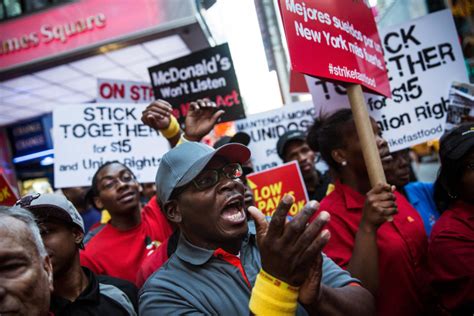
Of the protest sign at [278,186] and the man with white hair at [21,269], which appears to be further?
the protest sign at [278,186]

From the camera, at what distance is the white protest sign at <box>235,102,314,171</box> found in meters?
4.57

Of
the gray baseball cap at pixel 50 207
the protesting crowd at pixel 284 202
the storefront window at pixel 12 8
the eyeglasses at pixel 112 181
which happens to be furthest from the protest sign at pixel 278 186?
the storefront window at pixel 12 8

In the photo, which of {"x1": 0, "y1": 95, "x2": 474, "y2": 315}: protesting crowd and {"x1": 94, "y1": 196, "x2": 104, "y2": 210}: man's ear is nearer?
{"x1": 0, "y1": 95, "x2": 474, "y2": 315}: protesting crowd

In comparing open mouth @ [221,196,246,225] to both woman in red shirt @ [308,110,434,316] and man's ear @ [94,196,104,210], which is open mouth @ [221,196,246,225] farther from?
man's ear @ [94,196,104,210]

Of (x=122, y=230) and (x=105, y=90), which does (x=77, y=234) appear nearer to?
(x=122, y=230)

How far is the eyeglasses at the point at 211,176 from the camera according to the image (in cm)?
177

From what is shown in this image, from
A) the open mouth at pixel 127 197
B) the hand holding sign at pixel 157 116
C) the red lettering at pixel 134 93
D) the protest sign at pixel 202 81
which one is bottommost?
the open mouth at pixel 127 197

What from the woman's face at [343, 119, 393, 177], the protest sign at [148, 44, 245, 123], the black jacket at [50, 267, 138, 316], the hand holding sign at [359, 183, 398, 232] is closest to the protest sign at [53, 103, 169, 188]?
the protest sign at [148, 44, 245, 123]

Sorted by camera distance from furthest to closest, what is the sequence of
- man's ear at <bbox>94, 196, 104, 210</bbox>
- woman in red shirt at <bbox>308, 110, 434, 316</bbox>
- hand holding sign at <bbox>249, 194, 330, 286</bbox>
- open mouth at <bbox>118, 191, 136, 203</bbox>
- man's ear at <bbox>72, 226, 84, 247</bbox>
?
man's ear at <bbox>94, 196, 104, 210</bbox> → open mouth at <bbox>118, 191, 136, 203</bbox> → man's ear at <bbox>72, 226, 84, 247</bbox> → woman in red shirt at <bbox>308, 110, 434, 316</bbox> → hand holding sign at <bbox>249, 194, 330, 286</bbox>

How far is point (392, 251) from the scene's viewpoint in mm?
2117

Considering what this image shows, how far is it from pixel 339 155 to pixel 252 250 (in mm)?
1002

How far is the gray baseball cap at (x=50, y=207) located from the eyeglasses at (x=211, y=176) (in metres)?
0.81

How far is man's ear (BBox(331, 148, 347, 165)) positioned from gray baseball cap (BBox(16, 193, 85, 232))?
1.50 metres

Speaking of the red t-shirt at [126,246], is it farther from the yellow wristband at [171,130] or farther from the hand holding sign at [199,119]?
the hand holding sign at [199,119]
